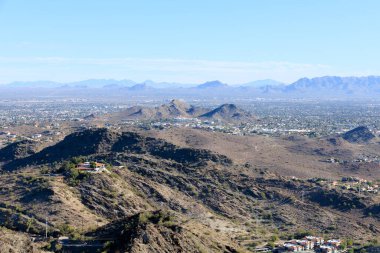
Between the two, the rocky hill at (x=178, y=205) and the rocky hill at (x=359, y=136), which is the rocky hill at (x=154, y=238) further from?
the rocky hill at (x=359, y=136)

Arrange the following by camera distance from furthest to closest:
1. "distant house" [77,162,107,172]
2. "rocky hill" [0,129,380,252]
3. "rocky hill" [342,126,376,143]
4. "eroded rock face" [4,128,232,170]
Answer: "rocky hill" [342,126,376,143] → "eroded rock face" [4,128,232,170] → "distant house" [77,162,107,172] → "rocky hill" [0,129,380,252]

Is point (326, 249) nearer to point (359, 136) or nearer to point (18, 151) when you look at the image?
point (18, 151)

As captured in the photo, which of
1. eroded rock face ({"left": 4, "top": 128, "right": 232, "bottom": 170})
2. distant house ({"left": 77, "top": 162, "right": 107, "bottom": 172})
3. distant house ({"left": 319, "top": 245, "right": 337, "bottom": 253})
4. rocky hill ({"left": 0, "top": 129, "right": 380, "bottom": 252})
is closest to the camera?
rocky hill ({"left": 0, "top": 129, "right": 380, "bottom": 252})

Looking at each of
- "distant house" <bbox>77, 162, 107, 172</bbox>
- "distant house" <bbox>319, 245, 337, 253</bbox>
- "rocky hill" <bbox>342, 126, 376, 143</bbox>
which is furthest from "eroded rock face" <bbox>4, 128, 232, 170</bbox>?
"rocky hill" <bbox>342, 126, 376, 143</bbox>

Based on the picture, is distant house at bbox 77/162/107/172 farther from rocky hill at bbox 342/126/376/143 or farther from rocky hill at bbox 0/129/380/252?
rocky hill at bbox 342/126/376/143

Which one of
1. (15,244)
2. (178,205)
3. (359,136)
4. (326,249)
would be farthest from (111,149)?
(359,136)

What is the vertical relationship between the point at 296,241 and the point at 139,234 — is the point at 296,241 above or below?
below

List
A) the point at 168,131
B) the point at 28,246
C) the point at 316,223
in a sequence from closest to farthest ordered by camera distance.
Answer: the point at 28,246 → the point at 316,223 → the point at 168,131

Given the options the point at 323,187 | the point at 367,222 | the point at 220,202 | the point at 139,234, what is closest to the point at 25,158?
the point at 220,202

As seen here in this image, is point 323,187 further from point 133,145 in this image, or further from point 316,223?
point 133,145

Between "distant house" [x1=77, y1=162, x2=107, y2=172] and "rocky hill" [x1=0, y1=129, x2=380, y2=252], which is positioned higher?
"distant house" [x1=77, y1=162, x2=107, y2=172]

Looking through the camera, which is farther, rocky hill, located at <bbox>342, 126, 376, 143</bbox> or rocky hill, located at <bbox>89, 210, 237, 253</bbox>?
rocky hill, located at <bbox>342, 126, 376, 143</bbox>
